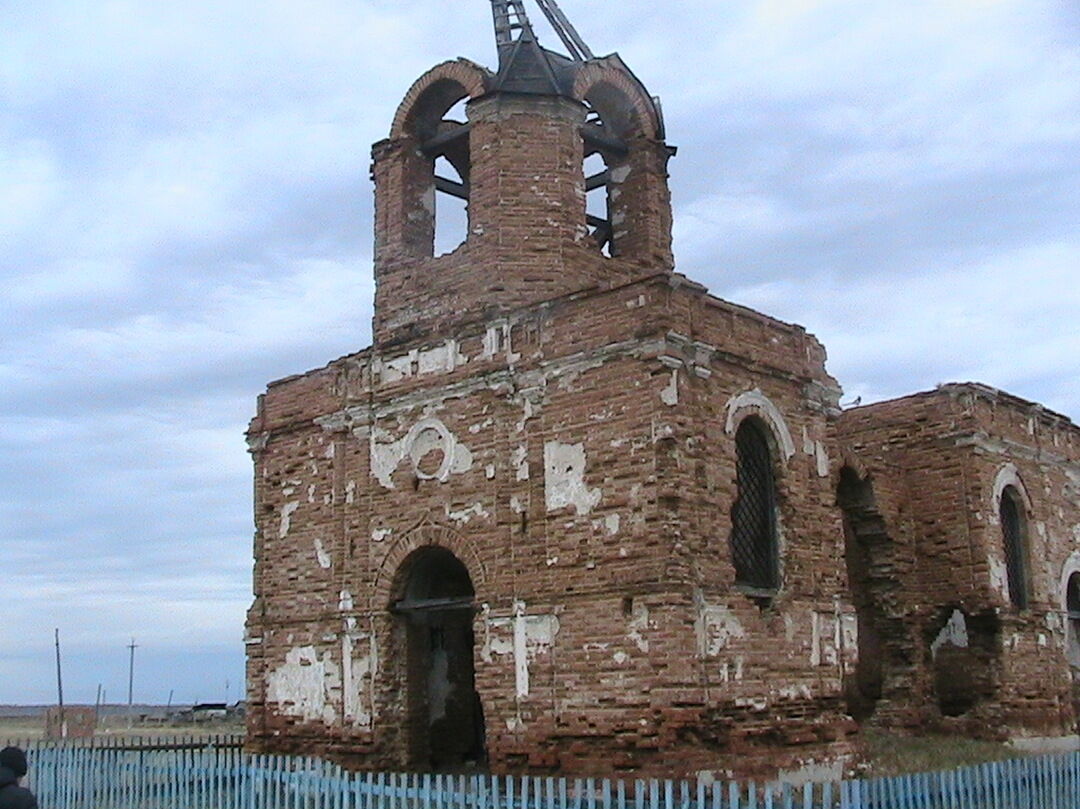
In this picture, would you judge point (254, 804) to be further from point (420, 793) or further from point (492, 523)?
point (492, 523)

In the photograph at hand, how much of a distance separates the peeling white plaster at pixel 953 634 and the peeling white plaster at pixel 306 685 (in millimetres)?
8957

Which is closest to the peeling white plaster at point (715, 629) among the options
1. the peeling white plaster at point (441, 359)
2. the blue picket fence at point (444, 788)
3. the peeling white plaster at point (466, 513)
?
the blue picket fence at point (444, 788)

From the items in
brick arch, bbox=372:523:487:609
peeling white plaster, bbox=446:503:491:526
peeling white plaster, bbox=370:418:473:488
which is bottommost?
brick arch, bbox=372:523:487:609

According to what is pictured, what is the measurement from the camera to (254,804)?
13.4m

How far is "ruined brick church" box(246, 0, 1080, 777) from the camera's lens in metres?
→ 13.1

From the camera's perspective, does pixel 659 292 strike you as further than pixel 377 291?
No

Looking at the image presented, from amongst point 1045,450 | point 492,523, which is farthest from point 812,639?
point 1045,450

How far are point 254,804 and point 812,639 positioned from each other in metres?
6.36

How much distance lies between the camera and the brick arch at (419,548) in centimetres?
1446

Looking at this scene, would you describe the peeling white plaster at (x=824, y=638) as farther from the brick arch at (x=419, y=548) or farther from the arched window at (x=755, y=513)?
the brick arch at (x=419, y=548)

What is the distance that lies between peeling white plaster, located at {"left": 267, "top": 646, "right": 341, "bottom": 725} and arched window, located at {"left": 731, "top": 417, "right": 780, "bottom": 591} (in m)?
5.35

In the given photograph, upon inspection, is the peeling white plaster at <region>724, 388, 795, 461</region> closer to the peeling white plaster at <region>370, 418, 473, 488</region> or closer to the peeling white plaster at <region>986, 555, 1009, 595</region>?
the peeling white plaster at <region>370, 418, 473, 488</region>

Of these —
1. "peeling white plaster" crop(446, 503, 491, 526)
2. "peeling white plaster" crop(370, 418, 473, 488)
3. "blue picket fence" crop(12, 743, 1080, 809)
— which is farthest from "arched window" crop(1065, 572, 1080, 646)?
"peeling white plaster" crop(370, 418, 473, 488)

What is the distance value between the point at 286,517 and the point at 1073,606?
42.9ft
